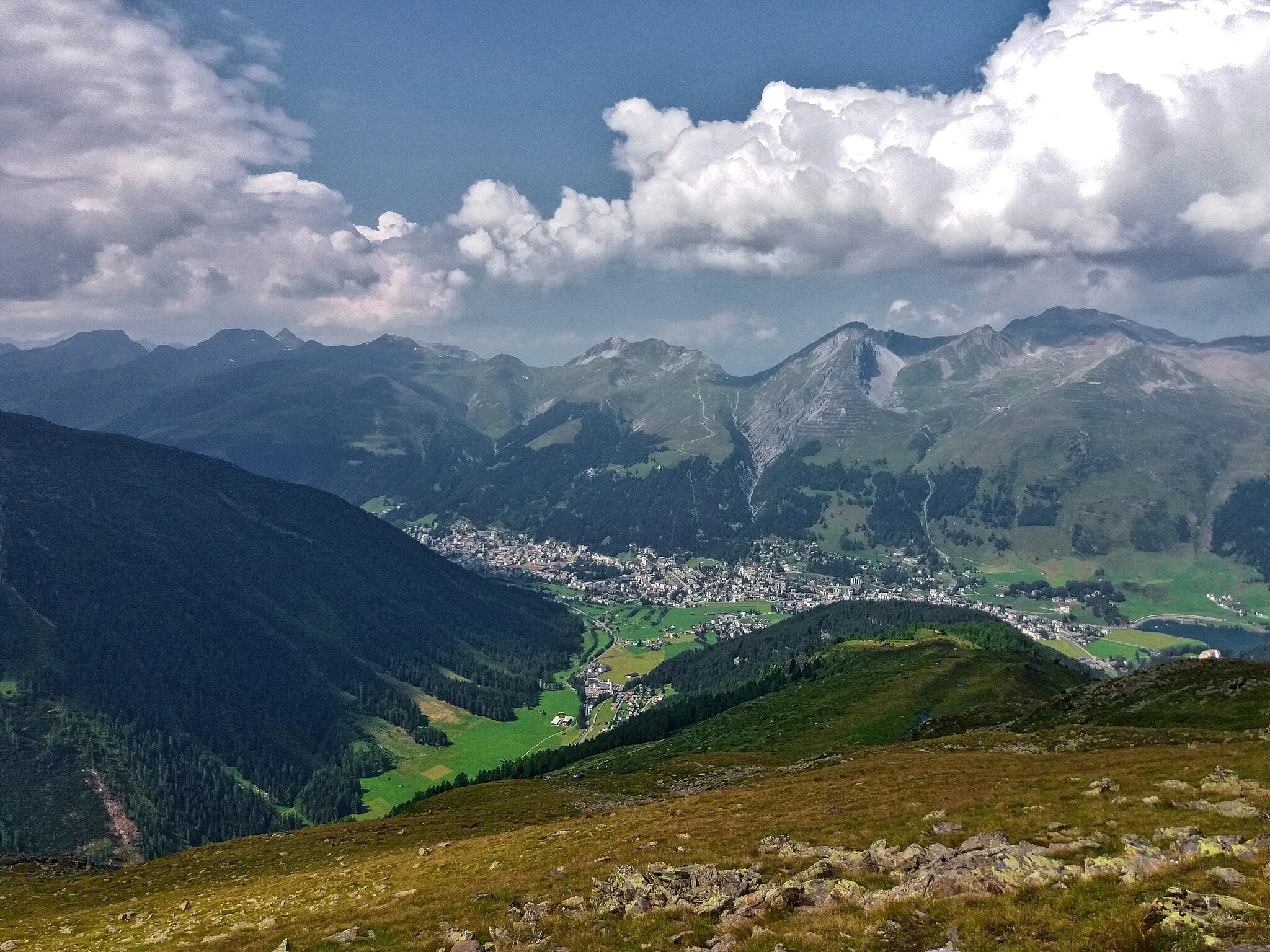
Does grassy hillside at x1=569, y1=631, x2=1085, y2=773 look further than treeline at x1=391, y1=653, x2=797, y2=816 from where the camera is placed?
No

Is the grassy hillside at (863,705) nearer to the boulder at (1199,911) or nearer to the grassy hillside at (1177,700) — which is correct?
the grassy hillside at (1177,700)

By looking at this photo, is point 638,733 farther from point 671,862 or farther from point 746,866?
point 746,866

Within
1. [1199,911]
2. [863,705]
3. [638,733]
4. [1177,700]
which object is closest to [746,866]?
[1199,911]

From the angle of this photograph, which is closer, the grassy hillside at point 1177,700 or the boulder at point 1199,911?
the boulder at point 1199,911

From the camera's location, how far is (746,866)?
1261 inches

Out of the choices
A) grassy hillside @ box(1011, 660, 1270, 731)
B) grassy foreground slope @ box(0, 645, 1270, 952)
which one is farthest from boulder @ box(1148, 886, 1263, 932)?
grassy hillside @ box(1011, 660, 1270, 731)

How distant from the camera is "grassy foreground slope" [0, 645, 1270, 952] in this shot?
70.2 feet

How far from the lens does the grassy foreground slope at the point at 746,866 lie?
843 inches

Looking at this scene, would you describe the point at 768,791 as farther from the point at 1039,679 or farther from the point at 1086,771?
the point at 1039,679

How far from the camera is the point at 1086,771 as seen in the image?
4562cm

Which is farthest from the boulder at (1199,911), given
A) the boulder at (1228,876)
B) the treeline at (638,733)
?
the treeline at (638,733)

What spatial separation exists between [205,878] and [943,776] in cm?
7082

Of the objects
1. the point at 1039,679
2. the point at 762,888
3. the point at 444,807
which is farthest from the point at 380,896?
the point at 1039,679

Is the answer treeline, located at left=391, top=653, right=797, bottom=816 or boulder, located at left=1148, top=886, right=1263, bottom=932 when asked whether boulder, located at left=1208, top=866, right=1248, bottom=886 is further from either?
treeline, located at left=391, top=653, right=797, bottom=816
